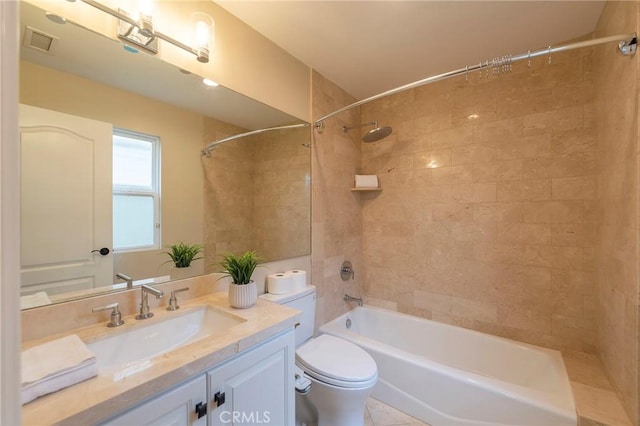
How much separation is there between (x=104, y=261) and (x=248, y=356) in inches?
29.4

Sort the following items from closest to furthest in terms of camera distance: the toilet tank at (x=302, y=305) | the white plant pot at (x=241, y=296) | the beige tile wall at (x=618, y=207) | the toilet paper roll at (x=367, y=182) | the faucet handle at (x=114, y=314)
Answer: the faucet handle at (x=114, y=314)
the beige tile wall at (x=618, y=207)
the white plant pot at (x=241, y=296)
the toilet tank at (x=302, y=305)
the toilet paper roll at (x=367, y=182)

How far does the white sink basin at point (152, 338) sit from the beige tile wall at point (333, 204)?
1.01 m

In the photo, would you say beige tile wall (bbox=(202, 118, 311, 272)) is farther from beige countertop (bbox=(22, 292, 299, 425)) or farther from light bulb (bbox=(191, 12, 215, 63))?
beige countertop (bbox=(22, 292, 299, 425))

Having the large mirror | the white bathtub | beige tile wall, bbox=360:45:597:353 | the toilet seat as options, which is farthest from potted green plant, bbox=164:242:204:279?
beige tile wall, bbox=360:45:597:353

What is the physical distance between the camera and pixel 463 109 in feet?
7.16

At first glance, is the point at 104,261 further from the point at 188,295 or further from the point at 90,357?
the point at 90,357

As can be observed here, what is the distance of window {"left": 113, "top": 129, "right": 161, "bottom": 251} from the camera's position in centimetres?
118

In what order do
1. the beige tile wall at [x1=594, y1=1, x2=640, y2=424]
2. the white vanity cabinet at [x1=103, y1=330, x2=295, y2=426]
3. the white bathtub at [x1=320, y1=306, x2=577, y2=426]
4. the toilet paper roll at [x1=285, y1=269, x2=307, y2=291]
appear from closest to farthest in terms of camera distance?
the white vanity cabinet at [x1=103, y1=330, x2=295, y2=426] < the beige tile wall at [x1=594, y1=1, x2=640, y2=424] < the white bathtub at [x1=320, y1=306, x2=577, y2=426] < the toilet paper roll at [x1=285, y1=269, x2=307, y2=291]

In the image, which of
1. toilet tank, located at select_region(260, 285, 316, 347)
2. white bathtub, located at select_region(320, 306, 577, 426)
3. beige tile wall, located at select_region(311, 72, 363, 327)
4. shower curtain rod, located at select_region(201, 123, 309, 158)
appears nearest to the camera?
white bathtub, located at select_region(320, 306, 577, 426)

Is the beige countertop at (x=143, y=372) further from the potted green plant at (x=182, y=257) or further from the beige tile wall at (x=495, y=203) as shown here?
the beige tile wall at (x=495, y=203)

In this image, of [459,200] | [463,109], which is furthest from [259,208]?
[463,109]

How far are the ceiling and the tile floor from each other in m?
2.51

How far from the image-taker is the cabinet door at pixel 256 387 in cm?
91

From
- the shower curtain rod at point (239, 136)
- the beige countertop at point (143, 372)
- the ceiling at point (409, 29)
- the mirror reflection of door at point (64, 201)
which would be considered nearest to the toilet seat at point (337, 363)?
the beige countertop at point (143, 372)
